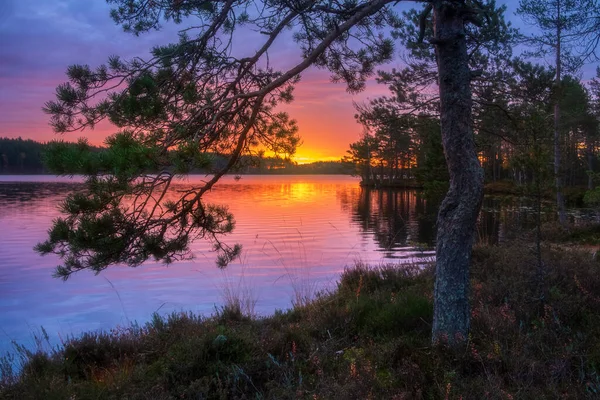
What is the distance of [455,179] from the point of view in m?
4.52

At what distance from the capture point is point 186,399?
13.3 feet

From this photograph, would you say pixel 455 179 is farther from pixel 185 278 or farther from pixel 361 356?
pixel 185 278

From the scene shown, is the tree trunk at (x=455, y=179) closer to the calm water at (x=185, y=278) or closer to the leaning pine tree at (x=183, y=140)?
the leaning pine tree at (x=183, y=140)

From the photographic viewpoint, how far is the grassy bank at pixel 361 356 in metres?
3.85

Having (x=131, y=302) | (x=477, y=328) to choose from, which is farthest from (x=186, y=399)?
(x=131, y=302)

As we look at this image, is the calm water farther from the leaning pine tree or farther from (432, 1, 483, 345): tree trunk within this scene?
(432, 1, 483, 345): tree trunk

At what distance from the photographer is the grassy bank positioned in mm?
3852

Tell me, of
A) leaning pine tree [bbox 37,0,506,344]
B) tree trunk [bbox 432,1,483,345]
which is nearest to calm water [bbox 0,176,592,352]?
leaning pine tree [bbox 37,0,506,344]

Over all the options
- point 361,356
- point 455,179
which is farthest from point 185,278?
point 455,179

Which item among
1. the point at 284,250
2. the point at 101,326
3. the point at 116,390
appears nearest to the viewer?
the point at 116,390

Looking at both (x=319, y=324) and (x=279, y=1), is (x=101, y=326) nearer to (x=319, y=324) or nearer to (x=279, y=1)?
(x=319, y=324)

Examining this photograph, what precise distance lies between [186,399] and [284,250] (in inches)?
503

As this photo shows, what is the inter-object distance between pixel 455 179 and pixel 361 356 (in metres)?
2.16

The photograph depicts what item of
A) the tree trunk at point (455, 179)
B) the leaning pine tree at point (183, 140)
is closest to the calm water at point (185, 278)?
the leaning pine tree at point (183, 140)
